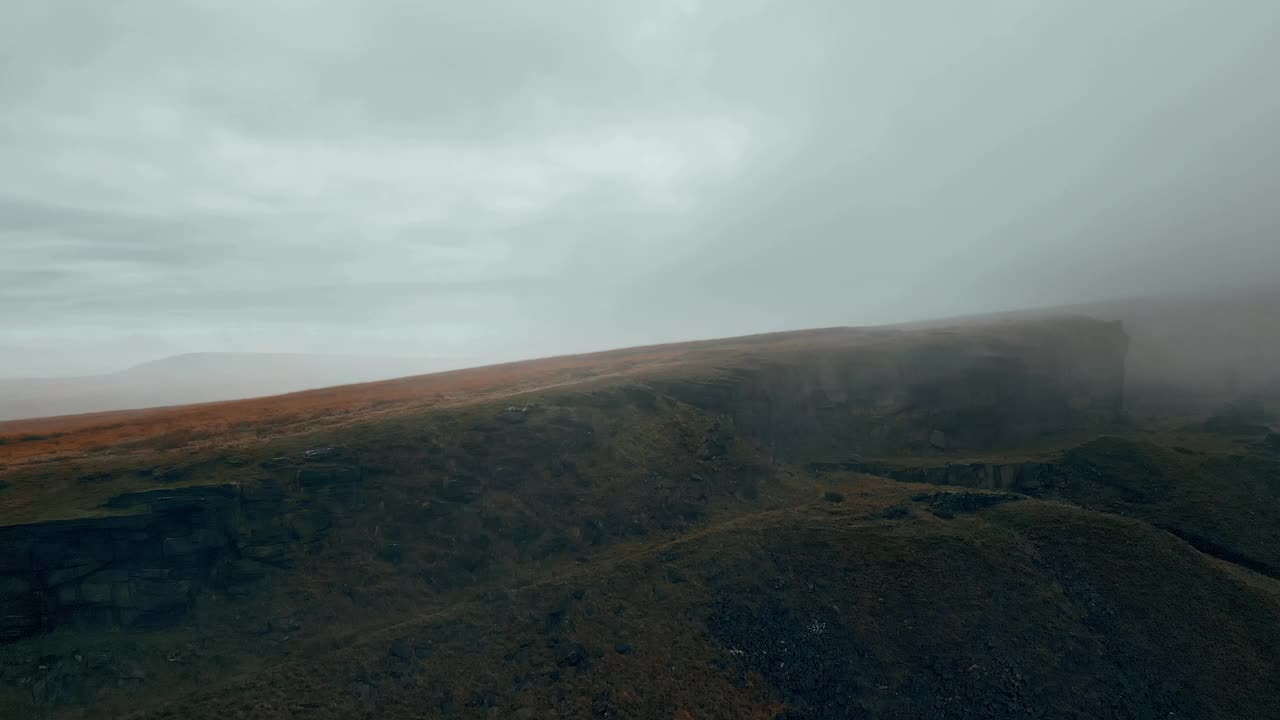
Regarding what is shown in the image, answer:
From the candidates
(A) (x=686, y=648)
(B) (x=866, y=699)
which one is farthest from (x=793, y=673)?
(A) (x=686, y=648)

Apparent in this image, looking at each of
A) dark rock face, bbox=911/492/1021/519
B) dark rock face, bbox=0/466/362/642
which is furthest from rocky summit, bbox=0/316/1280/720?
dark rock face, bbox=911/492/1021/519

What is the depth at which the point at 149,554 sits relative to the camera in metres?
34.4

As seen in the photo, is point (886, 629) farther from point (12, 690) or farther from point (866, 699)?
point (12, 690)

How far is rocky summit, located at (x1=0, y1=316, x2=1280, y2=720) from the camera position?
104ft

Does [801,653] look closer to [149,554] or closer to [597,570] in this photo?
[597,570]

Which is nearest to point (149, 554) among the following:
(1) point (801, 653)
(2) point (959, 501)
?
(1) point (801, 653)

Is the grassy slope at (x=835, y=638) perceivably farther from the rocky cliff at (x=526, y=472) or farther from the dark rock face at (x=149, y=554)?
the dark rock face at (x=149, y=554)

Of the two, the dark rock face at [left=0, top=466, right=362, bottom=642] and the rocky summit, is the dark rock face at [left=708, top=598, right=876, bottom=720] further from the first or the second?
the dark rock face at [left=0, top=466, right=362, bottom=642]

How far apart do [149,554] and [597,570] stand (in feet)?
82.7

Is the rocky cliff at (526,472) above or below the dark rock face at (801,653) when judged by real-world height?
above

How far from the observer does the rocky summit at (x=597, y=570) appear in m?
31.6

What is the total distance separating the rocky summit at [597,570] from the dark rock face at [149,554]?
0.13m

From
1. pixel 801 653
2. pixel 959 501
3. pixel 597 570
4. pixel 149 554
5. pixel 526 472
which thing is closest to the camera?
pixel 149 554

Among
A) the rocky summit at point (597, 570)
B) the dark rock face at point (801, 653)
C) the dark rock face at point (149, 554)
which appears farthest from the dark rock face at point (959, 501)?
the dark rock face at point (149, 554)
